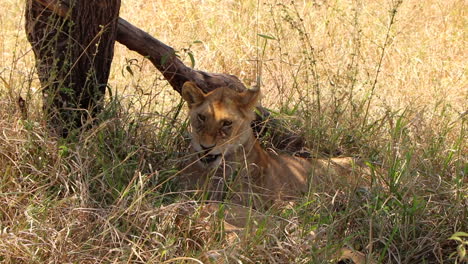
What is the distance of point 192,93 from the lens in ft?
16.0

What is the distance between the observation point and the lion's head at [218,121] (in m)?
4.73

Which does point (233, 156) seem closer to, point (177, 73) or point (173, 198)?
point (173, 198)

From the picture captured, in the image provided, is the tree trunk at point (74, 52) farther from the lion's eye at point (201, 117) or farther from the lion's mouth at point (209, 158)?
the lion's mouth at point (209, 158)

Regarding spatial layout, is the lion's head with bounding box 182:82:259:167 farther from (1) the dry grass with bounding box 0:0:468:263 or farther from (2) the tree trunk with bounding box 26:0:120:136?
(2) the tree trunk with bounding box 26:0:120:136

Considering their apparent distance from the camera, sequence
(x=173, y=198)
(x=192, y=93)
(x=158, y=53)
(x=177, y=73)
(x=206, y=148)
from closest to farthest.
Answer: (x=173, y=198) < (x=206, y=148) < (x=192, y=93) < (x=158, y=53) < (x=177, y=73)

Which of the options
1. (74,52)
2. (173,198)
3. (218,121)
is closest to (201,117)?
(218,121)

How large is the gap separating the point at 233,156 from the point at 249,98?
365mm

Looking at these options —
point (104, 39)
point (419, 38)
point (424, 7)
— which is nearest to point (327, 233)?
point (104, 39)

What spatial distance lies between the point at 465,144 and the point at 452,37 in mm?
2939

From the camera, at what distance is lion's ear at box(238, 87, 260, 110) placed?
16.1 feet

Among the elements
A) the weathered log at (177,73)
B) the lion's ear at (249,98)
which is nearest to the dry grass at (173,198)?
the weathered log at (177,73)

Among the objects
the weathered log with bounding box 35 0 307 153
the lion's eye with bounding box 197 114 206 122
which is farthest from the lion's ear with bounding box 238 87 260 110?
the lion's eye with bounding box 197 114 206 122

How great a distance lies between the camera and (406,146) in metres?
4.77

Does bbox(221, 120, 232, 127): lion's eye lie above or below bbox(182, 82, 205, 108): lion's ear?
below
